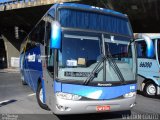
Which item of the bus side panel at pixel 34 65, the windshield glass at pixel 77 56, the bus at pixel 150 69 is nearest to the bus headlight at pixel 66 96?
the windshield glass at pixel 77 56

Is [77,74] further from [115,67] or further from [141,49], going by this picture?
[141,49]

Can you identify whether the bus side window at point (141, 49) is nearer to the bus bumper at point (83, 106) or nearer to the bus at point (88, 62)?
the bus at point (88, 62)

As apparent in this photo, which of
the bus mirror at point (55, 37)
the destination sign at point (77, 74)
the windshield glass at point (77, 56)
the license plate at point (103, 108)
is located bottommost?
the license plate at point (103, 108)

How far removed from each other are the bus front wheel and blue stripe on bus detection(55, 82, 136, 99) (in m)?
5.19

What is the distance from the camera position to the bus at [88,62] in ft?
25.8

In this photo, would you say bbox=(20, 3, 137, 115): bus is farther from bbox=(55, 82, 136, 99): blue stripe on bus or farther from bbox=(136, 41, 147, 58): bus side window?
bbox=(136, 41, 147, 58): bus side window

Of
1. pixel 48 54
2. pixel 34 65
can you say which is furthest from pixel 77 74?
pixel 34 65

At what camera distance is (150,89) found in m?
13.4

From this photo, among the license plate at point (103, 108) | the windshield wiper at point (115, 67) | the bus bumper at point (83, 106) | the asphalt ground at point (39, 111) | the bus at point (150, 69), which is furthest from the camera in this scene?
the bus at point (150, 69)

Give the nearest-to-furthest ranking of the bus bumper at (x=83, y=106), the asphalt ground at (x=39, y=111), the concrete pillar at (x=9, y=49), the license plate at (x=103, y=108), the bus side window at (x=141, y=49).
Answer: the bus bumper at (x=83, y=106), the license plate at (x=103, y=108), the asphalt ground at (x=39, y=111), the bus side window at (x=141, y=49), the concrete pillar at (x=9, y=49)

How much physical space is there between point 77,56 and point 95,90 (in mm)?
924

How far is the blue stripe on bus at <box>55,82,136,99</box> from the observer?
785 centimetres

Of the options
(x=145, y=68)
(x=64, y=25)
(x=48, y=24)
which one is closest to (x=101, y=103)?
(x=64, y=25)

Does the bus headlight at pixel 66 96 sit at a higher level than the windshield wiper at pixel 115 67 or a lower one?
lower
